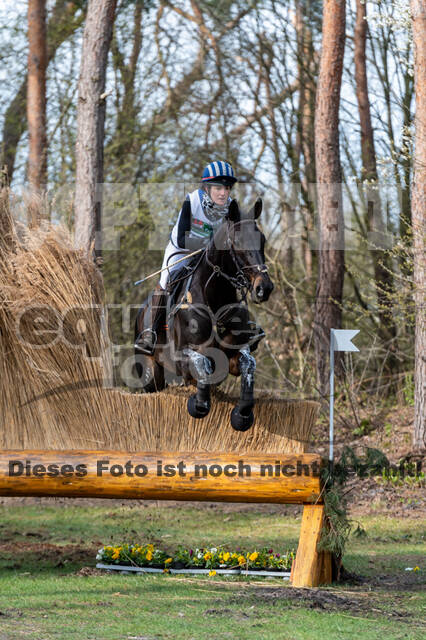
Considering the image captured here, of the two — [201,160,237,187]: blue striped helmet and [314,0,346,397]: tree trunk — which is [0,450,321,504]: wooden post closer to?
[201,160,237,187]: blue striped helmet

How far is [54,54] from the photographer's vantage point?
16.7 metres

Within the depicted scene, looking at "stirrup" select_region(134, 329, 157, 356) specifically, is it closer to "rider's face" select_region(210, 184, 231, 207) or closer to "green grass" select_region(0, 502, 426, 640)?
"rider's face" select_region(210, 184, 231, 207)

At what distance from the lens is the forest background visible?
11.7m

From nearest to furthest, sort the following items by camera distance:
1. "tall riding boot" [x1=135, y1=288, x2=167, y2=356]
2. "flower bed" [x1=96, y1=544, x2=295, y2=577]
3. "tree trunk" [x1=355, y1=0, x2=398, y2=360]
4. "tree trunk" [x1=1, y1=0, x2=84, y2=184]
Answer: "flower bed" [x1=96, y1=544, x2=295, y2=577] → "tall riding boot" [x1=135, y1=288, x2=167, y2=356] → "tree trunk" [x1=355, y1=0, x2=398, y2=360] → "tree trunk" [x1=1, y1=0, x2=84, y2=184]

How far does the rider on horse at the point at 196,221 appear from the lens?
19.5 ft

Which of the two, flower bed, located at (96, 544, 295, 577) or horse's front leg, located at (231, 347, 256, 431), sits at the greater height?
horse's front leg, located at (231, 347, 256, 431)

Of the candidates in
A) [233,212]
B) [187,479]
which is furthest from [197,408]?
[233,212]

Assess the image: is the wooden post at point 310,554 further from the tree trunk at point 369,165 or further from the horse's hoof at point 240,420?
the tree trunk at point 369,165

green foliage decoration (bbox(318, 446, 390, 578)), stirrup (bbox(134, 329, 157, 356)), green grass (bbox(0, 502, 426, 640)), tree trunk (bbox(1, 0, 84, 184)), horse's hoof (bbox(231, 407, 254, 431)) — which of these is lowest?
green grass (bbox(0, 502, 426, 640))

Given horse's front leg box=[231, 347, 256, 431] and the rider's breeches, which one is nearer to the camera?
horse's front leg box=[231, 347, 256, 431]

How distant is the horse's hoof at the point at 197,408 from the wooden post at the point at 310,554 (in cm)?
92

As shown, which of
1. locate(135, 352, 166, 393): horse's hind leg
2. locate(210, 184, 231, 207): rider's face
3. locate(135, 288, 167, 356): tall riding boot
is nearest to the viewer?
locate(210, 184, 231, 207): rider's face

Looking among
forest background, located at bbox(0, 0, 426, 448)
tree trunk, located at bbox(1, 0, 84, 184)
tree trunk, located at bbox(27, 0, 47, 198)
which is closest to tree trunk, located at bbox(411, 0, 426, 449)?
forest background, located at bbox(0, 0, 426, 448)

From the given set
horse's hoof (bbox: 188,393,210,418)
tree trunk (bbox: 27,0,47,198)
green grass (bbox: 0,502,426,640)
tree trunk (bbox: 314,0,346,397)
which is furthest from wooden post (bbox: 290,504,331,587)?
tree trunk (bbox: 27,0,47,198)
